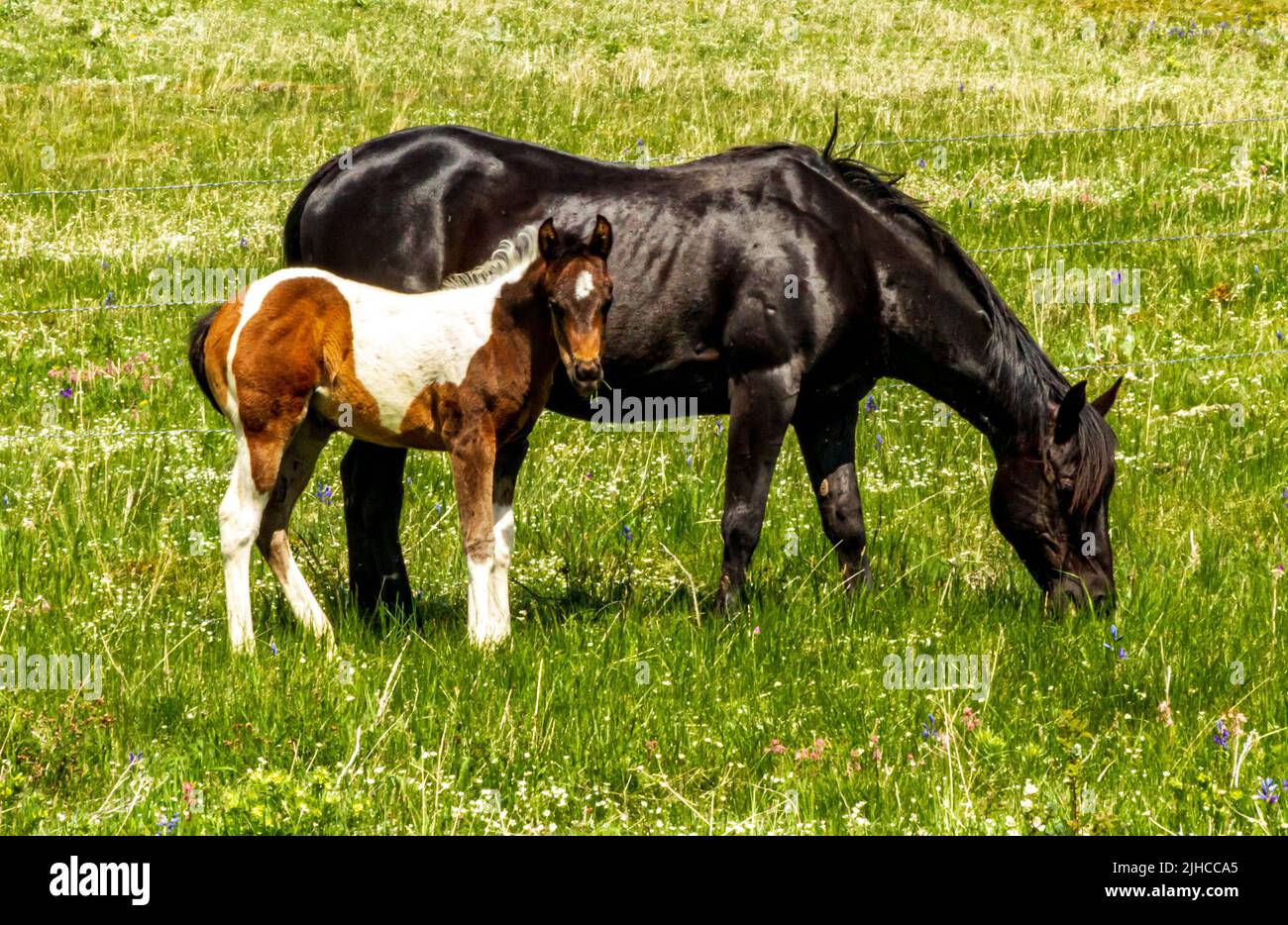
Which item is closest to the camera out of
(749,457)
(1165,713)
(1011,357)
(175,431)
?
(1165,713)

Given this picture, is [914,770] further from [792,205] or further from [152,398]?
[152,398]

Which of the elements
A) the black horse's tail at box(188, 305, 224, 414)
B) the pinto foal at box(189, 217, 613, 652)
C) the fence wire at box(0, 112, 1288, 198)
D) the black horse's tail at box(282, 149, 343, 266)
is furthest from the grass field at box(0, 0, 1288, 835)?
the black horse's tail at box(282, 149, 343, 266)

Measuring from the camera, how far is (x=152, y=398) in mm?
9750

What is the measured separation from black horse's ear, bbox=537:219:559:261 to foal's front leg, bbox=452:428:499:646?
2.41 ft

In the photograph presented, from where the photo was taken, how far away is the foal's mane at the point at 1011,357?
22.5 feet

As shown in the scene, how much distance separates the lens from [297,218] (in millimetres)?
7434

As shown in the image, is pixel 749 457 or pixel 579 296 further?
pixel 749 457

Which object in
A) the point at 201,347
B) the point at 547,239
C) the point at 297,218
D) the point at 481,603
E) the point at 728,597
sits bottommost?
the point at 728,597

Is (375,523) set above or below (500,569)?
below

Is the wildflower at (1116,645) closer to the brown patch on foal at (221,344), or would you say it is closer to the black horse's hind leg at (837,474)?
the black horse's hind leg at (837,474)

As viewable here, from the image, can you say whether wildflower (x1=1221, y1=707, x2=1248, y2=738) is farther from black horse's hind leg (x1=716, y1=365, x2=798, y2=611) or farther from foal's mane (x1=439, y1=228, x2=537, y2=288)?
foal's mane (x1=439, y1=228, x2=537, y2=288)

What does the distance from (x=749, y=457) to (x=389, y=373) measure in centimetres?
170

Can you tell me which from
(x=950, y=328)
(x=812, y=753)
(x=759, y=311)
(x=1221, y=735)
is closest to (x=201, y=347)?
(x=759, y=311)

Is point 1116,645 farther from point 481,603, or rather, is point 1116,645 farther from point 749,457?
point 481,603
